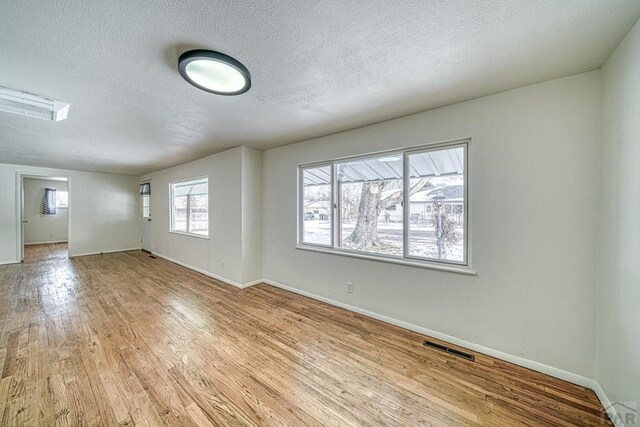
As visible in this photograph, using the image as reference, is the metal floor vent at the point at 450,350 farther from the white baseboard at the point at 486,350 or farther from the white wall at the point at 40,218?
the white wall at the point at 40,218

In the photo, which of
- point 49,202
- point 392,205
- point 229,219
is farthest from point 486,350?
point 49,202

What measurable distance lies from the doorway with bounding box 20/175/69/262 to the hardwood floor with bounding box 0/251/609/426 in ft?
23.0

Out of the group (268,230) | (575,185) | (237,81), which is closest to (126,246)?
(268,230)

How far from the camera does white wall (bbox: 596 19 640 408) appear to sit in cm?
135

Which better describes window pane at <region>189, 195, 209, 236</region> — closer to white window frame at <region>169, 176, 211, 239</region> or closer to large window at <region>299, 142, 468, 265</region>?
white window frame at <region>169, 176, 211, 239</region>

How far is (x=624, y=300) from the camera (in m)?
1.44

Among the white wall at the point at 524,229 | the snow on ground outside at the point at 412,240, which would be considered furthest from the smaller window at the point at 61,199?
the white wall at the point at 524,229

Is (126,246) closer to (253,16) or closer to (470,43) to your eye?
(253,16)

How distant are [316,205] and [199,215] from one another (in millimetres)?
2964

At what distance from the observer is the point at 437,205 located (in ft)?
8.15

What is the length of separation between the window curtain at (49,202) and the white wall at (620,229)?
41.9 ft

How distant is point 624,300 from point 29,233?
515 inches

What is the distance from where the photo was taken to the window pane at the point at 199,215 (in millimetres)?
4906

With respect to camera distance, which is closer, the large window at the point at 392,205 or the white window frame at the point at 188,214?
the large window at the point at 392,205
